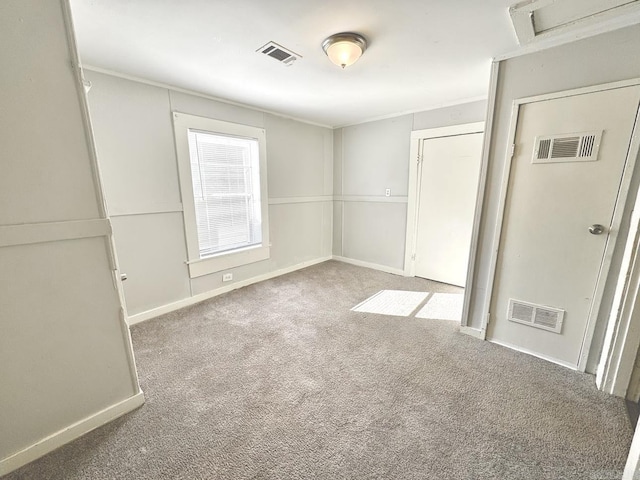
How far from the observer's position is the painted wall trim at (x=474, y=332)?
2.21 m

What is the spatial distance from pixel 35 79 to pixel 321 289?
2892mm

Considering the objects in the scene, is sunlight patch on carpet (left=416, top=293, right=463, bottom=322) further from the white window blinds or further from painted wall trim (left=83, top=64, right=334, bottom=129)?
painted wall trim (left=83, top=64, right=334, bottom=129)

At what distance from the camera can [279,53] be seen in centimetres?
186

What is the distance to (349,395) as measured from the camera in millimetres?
1613

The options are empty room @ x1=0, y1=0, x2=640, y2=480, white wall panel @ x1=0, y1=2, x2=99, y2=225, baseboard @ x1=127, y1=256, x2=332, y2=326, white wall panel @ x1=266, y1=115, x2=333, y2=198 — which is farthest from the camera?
white wall panel @ x1=266, y1=115, x2=333, y2=198

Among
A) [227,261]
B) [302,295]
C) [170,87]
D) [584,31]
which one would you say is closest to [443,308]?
[302,295]

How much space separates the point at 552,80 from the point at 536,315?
1.70m

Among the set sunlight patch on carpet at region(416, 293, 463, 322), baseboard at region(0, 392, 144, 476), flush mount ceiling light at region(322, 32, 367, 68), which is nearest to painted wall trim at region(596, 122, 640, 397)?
sunlight patch on carpet at region(416, 293, 463, 322)

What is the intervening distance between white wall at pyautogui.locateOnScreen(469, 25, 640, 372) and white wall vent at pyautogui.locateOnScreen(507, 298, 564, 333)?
0.19 metres

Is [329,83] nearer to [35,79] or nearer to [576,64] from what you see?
[576,64]

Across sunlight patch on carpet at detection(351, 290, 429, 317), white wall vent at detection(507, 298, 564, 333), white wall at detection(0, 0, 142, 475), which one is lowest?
sunlight patch on carpet at detection(351, 290, 429, 317)

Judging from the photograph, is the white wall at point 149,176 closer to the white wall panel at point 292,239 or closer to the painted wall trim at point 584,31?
the white wall panel at point 292,239

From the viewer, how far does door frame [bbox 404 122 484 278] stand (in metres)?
3.06

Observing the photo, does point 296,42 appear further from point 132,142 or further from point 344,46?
point 132,142
